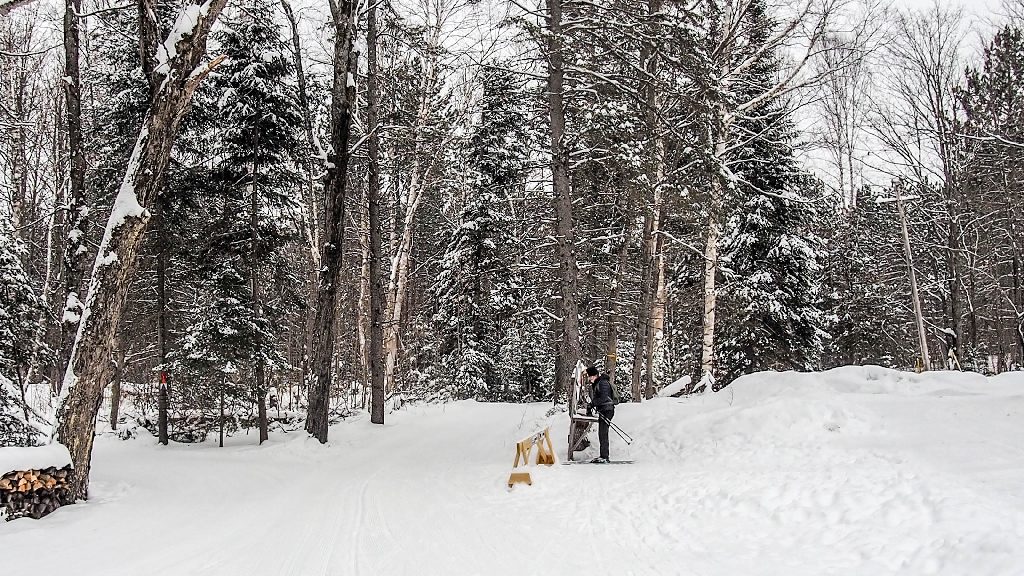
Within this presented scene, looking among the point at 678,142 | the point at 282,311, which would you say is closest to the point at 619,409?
the point at 678,142

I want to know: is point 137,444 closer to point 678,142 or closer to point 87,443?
point 87,443

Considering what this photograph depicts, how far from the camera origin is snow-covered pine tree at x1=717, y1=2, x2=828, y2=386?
60.0 ft

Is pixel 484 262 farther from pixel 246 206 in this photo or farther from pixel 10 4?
pixel 10 4

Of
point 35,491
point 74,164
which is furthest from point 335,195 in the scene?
point 35,491

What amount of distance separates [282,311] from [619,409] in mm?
8830

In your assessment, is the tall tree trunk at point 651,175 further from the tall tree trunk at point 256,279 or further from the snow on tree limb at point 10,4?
the tall tree trunk at point 256,279

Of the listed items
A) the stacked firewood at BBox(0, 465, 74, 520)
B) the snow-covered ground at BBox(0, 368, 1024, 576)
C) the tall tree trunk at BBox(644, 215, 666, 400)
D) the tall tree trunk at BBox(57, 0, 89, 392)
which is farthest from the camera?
the tall tree trunk at BBox(644, 215, 666, 400)

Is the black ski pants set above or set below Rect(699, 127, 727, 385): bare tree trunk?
below

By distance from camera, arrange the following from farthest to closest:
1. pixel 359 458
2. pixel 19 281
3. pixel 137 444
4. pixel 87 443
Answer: pixel 137 444, pixel 359 458, pixel 19 281, pixel 87 443

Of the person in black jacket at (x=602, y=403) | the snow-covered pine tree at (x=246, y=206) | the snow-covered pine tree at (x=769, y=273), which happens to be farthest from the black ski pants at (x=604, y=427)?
the snow-covered pine tree at (x=769, y=273)

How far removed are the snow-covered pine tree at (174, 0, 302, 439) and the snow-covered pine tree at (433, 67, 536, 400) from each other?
381 inches

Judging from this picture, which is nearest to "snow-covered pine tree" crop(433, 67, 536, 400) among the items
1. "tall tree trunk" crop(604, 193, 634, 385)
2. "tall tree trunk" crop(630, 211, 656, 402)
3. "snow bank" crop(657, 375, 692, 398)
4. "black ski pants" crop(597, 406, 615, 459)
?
"tall tree trunk" crop(604, 193, 634, 385)

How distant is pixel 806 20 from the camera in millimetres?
13672

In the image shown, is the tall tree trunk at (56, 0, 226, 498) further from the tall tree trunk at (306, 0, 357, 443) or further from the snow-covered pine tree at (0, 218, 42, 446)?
the tall tree trunk at (306, 0, 357, 443)
